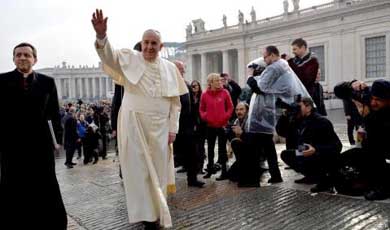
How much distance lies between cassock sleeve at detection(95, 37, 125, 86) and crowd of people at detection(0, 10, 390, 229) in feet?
0.04

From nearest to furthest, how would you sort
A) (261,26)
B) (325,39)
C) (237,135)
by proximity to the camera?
(237,135) → (325,39) → (261,26)

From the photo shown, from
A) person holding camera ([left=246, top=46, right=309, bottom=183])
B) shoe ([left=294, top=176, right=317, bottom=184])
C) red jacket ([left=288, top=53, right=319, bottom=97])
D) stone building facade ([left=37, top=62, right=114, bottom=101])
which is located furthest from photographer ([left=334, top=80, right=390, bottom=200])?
stone building facade ([left=37, top=62, right=114, bottom=101])

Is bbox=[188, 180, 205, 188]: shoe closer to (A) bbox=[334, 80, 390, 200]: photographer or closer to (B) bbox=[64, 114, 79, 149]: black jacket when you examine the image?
(A) bbox=[334, 80, 390, 200]: photographer

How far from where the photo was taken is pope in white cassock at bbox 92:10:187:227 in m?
4.88

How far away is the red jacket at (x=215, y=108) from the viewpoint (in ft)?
25.7

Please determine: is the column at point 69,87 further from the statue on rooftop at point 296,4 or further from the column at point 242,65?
the statue on rooftop at point 296,4

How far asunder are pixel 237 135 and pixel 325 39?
1694 inches

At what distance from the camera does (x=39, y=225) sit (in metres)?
4.34

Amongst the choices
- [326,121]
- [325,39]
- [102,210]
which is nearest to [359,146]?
[326,121]

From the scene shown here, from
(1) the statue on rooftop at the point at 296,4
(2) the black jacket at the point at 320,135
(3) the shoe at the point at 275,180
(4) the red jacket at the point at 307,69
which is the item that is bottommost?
(3) the shoe at the point at 275,180

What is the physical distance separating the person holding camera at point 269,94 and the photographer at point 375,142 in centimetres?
118

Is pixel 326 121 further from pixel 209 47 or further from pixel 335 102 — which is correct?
pixel 209 47

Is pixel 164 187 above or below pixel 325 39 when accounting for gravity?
below

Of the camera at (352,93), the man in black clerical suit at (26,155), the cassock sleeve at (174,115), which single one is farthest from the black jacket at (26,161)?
the camera at (352,93)
